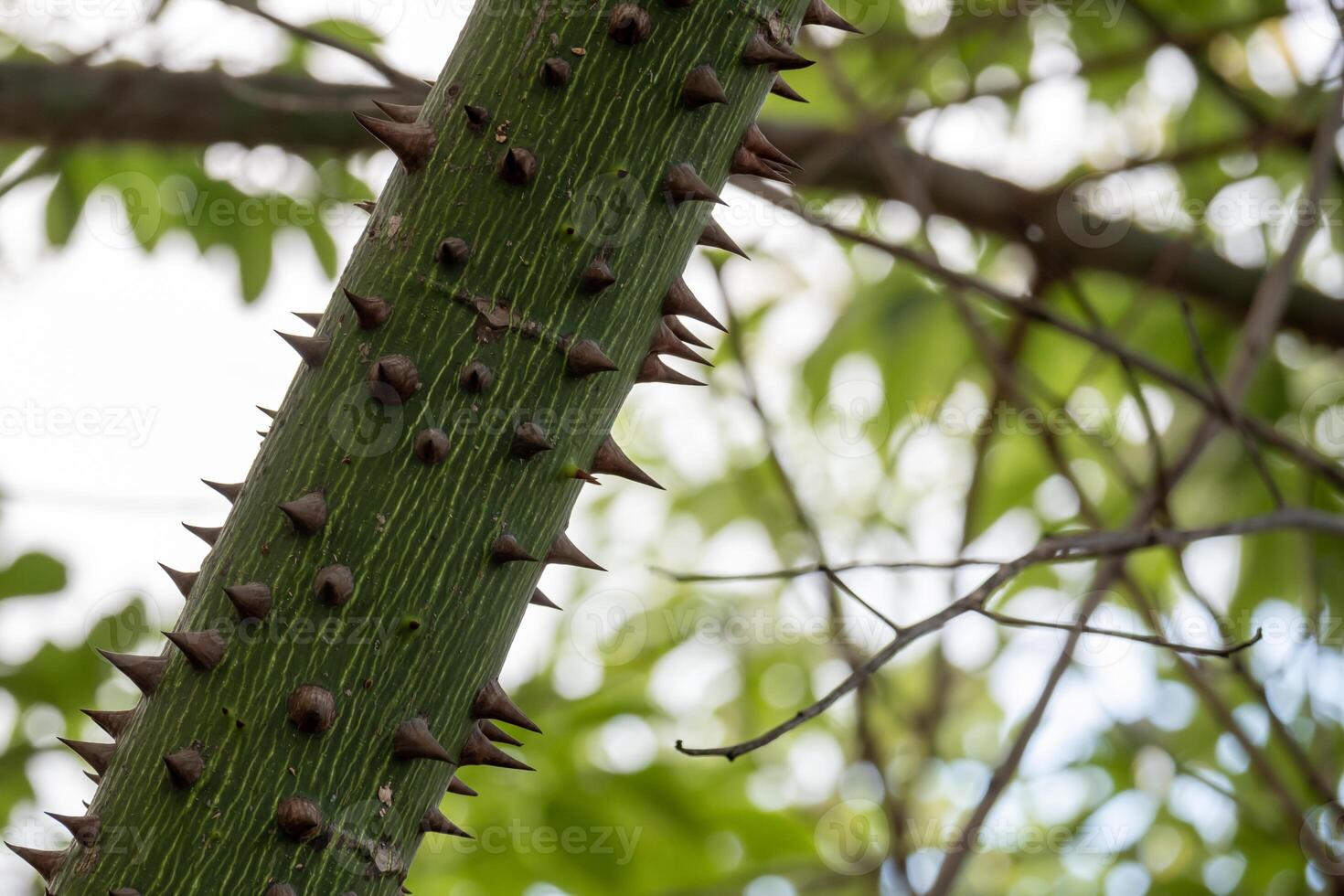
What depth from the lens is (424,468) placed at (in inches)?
31.0

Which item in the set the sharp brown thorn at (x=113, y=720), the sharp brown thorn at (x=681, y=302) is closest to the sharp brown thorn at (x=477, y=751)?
the sharp brown thorn at (x=113, y=720)

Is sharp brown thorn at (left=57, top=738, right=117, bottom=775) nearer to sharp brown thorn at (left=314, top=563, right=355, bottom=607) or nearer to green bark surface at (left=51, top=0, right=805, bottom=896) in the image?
green bark surface at (left=51, top=0, right=805, bottom=896)

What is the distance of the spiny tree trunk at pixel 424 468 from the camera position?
0.76 metres

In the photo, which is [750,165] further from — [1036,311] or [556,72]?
[1036,311]

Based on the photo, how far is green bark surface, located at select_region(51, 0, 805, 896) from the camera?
2.50ft

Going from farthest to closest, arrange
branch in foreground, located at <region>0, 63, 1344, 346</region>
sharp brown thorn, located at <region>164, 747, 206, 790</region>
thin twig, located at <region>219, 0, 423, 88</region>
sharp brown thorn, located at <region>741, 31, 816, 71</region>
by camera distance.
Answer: branch in foreground, located at <region>0, 63, 1344, 346</region>, thin twig, located at <region>219, 0, 423, 88</region>, sharp brown thorn, located at <region>741, 31, 816, 71</region>, sharp brown thorn, located at <region>164, 747, 206, 790</region>

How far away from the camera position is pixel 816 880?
2.28 m

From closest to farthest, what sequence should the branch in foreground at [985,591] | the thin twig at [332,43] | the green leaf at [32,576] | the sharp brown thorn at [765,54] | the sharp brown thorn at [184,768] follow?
the sharp brown thorn at [184,768] < the sharp brown thorn at [765,54] < the branch in foreground at [985,591] < the thin twig at [332,43] < the green leaf at [32,576]

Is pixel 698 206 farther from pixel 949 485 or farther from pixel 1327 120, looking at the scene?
pixel 949 485

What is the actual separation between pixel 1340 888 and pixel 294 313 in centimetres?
184

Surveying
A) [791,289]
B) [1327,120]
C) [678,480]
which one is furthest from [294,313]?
[678,480]

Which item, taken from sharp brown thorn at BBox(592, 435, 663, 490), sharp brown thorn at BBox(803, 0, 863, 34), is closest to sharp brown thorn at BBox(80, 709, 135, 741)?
sharp brown thorn at BBox(592, 435, 663, 490)

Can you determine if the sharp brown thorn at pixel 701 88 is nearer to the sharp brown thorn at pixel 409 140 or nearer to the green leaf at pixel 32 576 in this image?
the sharp brown thorn at pixel 409 140

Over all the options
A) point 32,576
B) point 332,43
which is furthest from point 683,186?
point 32,576
